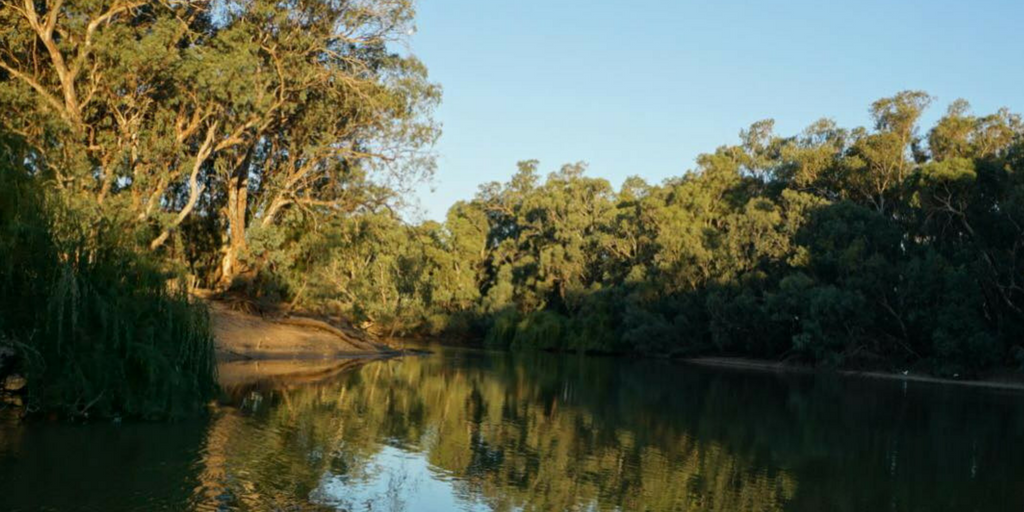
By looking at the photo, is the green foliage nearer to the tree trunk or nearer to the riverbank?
the tree trunk

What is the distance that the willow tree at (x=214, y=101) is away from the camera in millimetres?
28609

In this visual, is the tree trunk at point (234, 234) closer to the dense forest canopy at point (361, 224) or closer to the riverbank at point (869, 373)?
the dense forest canopy at point (361, 224)

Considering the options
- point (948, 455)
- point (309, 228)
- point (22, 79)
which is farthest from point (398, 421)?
point (309, 228)

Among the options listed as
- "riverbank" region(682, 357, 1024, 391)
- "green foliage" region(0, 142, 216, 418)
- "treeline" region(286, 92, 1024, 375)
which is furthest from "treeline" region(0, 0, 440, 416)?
"riverbank" region(682, 357, 1024, 391)

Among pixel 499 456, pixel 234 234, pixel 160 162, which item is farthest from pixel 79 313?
pixel 234 234

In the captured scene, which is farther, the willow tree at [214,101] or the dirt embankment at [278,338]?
the dirt embankment at [278,338]

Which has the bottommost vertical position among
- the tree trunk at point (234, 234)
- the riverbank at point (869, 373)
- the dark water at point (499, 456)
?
the dark water at point (499, 456)

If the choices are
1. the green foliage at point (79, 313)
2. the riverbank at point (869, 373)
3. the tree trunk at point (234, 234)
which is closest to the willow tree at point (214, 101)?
the tree trunk at point (234, 234)

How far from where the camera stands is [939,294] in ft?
175

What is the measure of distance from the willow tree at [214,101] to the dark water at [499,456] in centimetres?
893

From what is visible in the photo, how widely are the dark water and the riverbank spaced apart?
24.2 m

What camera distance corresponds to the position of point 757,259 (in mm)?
64938

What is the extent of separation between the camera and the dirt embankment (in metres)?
33.6

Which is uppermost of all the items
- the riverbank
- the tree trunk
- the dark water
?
the tree trunk
